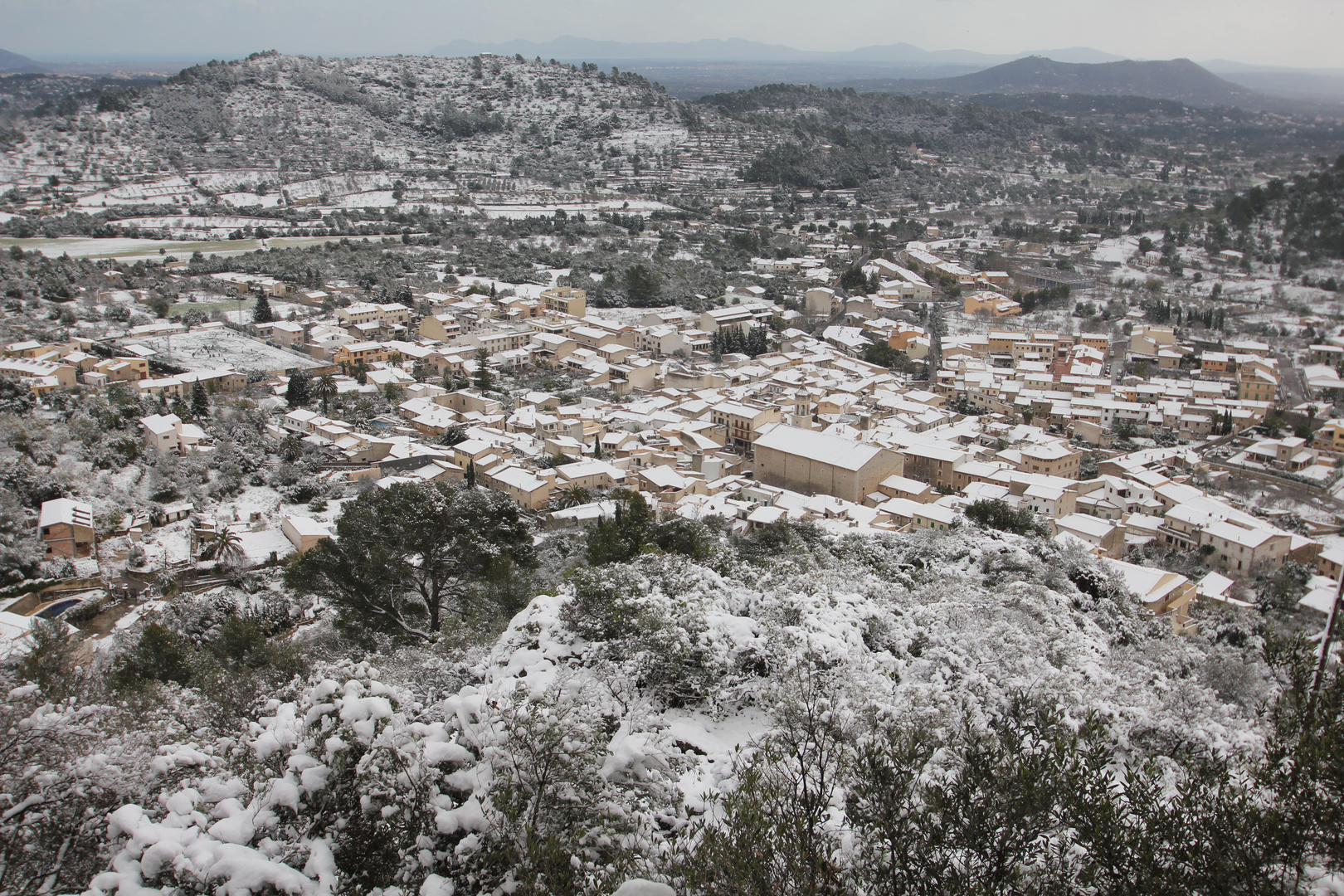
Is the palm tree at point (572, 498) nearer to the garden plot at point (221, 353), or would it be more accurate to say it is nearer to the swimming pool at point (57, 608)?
the swimming pool at point (57, 608)

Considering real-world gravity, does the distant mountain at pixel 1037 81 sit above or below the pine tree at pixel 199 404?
above

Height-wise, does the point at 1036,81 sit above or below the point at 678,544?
above

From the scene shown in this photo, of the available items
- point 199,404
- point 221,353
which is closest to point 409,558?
point 199,404

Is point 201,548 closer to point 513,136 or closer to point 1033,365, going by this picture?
point 1033,365

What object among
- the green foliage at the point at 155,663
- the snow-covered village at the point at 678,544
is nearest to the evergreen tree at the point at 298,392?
the snow-covered village at the point at 678,544

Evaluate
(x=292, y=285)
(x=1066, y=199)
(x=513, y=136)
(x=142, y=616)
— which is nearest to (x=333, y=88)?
(x=513, y=136)

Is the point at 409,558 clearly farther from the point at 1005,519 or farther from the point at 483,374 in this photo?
the point at 483,374

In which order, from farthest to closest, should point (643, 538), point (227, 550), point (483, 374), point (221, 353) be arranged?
point (221, 353), point (483, 374), point (227, 550), point (643, 538)
